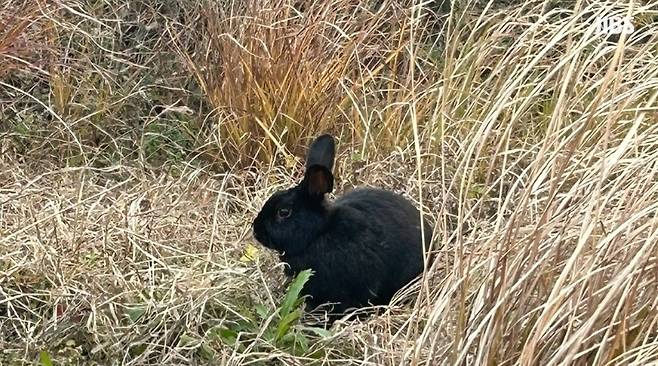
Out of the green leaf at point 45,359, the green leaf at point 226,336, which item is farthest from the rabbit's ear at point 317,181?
the green leaf at point 45,359

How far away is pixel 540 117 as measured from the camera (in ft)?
16.6

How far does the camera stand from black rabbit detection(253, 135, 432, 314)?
13.4 feet

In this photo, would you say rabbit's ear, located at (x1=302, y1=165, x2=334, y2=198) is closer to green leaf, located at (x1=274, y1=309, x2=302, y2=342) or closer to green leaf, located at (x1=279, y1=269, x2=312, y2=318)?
green leaf, located at (x1=279, y1=269, x2=312, y2=318)

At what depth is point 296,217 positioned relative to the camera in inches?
162

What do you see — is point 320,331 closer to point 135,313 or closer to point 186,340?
point 186,340

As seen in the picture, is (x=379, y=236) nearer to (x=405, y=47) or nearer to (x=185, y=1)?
(x=405, y=47)

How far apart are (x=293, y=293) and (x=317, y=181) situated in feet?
1.62

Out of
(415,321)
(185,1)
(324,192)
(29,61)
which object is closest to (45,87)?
(29,61)

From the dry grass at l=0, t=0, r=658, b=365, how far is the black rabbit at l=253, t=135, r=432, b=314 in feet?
0.52

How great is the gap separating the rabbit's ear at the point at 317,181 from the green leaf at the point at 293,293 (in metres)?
0.37

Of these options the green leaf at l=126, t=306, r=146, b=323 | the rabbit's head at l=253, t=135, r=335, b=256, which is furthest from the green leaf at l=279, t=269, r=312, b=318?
the green leaf at l=126, t=306, r=146, b=323

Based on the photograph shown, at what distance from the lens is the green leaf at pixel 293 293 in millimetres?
3727

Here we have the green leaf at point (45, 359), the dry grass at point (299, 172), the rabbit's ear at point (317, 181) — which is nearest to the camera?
the dry grass at point (299, 172)

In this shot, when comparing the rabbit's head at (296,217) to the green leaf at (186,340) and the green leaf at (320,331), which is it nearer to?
the green leaf at (320,331)
